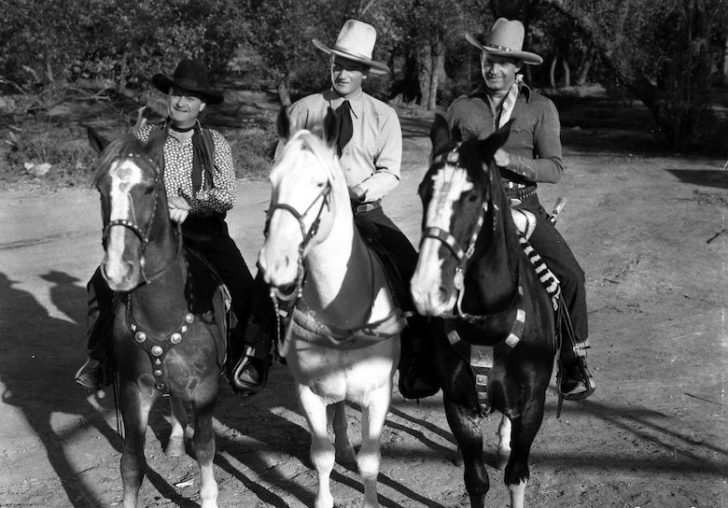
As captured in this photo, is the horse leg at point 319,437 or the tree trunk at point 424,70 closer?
the horse leg at point 319,437

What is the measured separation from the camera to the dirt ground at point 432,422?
489 cm

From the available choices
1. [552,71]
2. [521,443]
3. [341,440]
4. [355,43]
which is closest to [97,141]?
[355,43]

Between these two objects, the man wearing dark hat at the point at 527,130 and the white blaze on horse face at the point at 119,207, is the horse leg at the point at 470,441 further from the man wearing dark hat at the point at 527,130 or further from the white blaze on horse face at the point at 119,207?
the white blaze on horse face at the point at 119,207

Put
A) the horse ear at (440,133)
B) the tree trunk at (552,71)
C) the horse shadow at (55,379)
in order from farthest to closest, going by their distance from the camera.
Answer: the tree trunk at (552,71), the horse shadow at (55,379), the horse ear at (440,133)

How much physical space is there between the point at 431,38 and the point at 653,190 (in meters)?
12.1

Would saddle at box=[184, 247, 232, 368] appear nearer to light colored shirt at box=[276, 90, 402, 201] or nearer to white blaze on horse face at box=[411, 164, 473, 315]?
light colored shirt at box=[276, 90, 402, 201]

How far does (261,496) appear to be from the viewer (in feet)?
16.1

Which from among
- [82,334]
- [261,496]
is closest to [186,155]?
[261,496]

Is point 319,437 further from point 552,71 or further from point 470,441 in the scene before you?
point 552,71

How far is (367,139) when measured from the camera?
4.79 m

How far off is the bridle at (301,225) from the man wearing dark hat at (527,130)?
1.39 m

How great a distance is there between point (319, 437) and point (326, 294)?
0.96 meters

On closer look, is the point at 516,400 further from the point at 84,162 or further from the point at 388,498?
the point at 84,162

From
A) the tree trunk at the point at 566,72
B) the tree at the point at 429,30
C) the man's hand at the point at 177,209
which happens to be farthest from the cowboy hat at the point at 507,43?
the tree trunk at the point at 566,72
